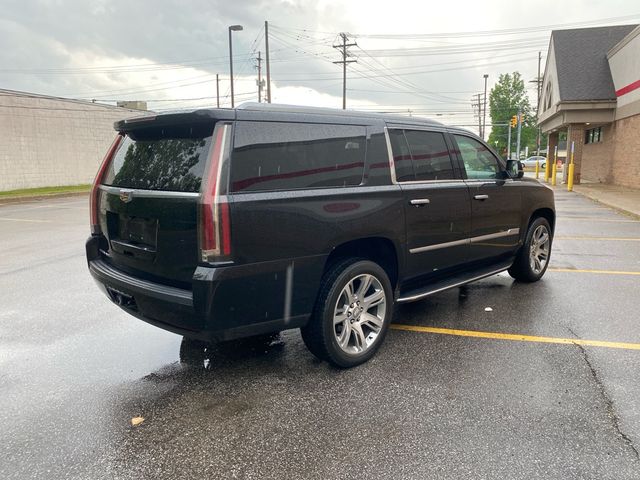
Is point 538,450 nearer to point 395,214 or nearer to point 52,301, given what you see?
point 395,214

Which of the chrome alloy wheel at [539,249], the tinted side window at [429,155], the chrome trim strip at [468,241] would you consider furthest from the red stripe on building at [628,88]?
the tinted side window at [429,155]

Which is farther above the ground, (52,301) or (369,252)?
(369,252)

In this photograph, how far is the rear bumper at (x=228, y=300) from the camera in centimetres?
291

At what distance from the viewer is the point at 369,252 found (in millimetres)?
3898

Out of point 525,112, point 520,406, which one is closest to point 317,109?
point 520,406

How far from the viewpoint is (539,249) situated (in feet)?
19.9

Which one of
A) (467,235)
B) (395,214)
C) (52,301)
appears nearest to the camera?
(395,214)

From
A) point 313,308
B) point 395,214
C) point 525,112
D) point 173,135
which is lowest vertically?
point 313,308

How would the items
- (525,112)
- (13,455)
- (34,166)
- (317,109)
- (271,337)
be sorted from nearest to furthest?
(13,455)
(317,109)
(271,337)
(34,166)
(525,112)

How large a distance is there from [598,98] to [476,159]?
21.1m

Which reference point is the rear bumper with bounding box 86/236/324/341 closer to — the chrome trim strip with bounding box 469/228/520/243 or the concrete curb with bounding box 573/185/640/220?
the chrome trim strip with bounding box 469/228/520/243

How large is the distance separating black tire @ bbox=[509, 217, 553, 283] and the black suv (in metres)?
1.59

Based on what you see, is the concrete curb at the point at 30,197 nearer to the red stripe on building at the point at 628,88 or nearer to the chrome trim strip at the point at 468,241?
the chrome trim strip at the point at 468,241

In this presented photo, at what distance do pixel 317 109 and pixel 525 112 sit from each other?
263 ft
